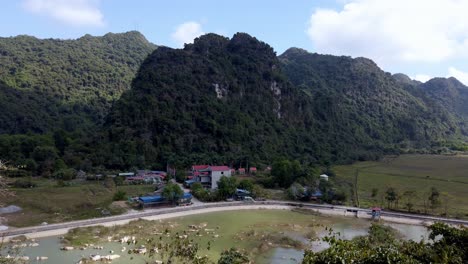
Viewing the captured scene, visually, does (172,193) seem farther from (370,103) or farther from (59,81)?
(370,103)

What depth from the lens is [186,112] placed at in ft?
316

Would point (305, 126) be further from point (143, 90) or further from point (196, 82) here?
point (143, 90)

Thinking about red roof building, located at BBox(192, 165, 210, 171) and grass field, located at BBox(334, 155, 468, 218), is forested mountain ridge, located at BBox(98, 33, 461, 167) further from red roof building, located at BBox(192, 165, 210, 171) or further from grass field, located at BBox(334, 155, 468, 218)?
grass field, located at BBox(334, 155, 468, 218)

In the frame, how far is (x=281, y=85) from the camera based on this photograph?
403ft

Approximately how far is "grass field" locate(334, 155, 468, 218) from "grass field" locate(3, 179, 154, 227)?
38.6 m

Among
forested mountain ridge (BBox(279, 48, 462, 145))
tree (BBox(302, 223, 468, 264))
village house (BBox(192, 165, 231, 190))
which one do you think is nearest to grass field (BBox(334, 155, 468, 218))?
village house (BBox(192, 165, 231, 190))

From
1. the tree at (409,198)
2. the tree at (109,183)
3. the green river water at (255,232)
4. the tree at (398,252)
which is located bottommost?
the green river water at (255,232)

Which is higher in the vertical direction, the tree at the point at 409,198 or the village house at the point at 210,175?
the village house at the point at 210,175

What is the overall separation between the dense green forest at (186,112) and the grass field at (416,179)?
10.5m

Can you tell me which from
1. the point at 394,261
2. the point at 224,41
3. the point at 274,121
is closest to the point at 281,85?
the point at 274,121

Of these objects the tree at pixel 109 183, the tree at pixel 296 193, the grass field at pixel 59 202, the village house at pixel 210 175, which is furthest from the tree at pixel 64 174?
the tree at pixel 296 193

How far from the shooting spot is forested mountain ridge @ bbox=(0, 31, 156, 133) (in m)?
105

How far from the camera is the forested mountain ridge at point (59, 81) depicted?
10519 cm

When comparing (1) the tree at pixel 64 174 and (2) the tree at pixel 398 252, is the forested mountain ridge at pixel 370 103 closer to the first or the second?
(1) the tree at pixel 64 174
